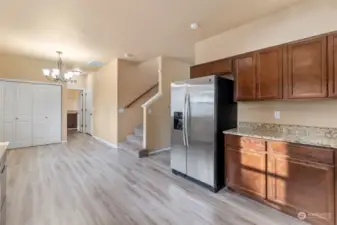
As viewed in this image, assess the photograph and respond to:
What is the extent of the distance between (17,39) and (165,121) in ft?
13.2

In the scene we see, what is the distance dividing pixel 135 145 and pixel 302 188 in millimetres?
4277

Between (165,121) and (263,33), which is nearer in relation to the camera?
(263,33)

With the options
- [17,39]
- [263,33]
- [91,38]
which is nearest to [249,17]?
[263,33]

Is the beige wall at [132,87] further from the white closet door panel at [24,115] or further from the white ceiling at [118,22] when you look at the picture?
the white closet door panel at [24,115]

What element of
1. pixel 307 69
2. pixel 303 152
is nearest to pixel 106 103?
pixel 307 69

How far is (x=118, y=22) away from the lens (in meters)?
3.38

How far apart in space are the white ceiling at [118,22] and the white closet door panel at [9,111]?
1.33 metres

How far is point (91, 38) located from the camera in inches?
164

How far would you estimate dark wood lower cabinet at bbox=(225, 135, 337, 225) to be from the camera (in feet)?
6.73

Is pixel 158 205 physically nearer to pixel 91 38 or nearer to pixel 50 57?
pixel 91 38

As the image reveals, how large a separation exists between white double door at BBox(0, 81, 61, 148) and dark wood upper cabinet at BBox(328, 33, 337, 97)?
23.6ft

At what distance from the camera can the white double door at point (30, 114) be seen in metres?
5.84

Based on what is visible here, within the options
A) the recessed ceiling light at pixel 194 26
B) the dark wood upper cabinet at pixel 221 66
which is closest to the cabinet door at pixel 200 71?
the dark wood upper cabinet at pixel 221 66

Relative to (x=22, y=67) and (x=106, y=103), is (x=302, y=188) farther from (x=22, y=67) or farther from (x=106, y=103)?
(x=22, y=67)
